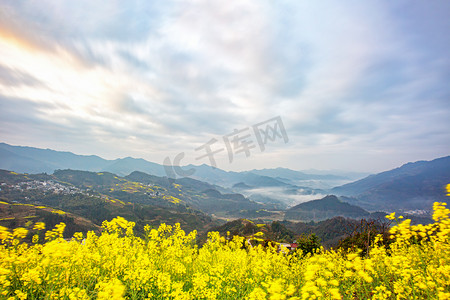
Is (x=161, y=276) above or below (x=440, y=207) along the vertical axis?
below

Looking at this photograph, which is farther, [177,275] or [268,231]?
[268,231]

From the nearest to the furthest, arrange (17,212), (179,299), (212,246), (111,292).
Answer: (111,292), (179,299), (212,246), (17,212)

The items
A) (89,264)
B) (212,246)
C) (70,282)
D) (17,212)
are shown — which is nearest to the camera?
(70,282)

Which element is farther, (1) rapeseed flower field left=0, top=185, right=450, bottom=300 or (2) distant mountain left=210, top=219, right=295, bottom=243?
(2) distant mountain left=210, top=219, right=295, bottom=243

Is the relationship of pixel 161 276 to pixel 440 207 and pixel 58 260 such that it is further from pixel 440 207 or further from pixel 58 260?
pixel 440 207

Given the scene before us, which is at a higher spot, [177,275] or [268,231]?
[177,275]

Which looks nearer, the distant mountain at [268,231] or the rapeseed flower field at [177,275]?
the rapeseed flower field at [177,275]

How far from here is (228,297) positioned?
213 inches

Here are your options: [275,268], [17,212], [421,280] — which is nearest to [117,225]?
[275,268]

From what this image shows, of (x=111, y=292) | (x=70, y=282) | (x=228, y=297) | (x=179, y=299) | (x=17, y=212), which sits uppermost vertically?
(x=111, y=292)

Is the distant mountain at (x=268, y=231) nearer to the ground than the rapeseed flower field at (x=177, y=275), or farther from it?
nearer to the ground

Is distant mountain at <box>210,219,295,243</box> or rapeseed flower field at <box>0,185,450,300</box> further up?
rapeseed flower field at <box>0,185,450,300</box>

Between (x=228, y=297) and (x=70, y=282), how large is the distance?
4.24 m

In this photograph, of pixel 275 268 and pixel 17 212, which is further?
pixel 17 212
